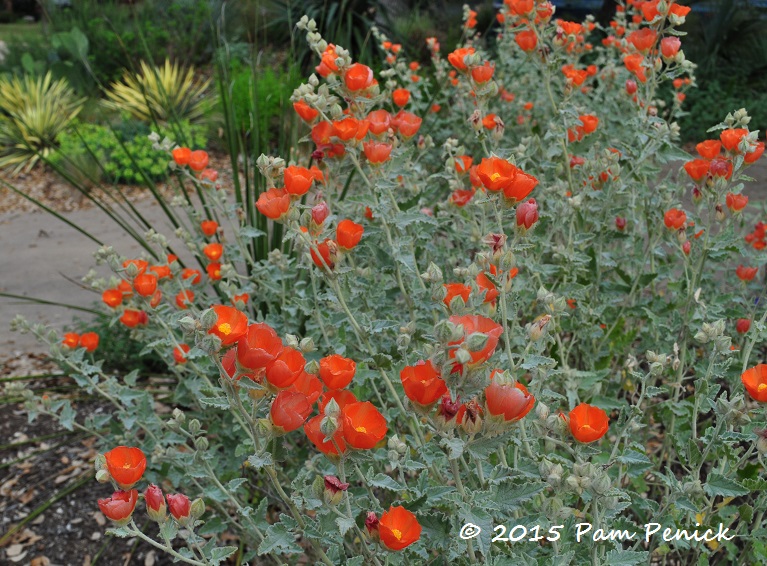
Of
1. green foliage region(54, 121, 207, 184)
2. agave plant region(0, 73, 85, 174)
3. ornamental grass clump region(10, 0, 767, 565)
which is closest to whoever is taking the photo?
ornamental grass clump region(10, 0, 767, 565)

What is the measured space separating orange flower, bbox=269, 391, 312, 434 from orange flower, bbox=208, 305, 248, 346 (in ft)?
0.35

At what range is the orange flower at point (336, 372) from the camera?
1.05 metres

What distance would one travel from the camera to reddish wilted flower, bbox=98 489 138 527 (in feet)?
3.52

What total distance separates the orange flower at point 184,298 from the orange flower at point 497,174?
1017 millimetres

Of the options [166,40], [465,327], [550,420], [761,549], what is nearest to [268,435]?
[465,327]

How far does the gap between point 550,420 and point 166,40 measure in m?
10.3

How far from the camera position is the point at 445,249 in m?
2.29

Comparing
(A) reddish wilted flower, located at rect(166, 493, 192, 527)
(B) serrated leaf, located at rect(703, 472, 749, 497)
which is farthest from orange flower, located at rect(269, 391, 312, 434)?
(B) serrated leaf, located at rect(703, 472, 749, 497)

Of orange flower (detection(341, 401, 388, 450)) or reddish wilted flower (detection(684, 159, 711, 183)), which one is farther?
reddish wilted flower (detection(684, 159, 711, 183))

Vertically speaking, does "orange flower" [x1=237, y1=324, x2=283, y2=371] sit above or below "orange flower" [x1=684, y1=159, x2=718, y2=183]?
below

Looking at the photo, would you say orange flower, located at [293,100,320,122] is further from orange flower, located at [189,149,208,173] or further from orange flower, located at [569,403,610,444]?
orange flower, located at [569,403,610,444]

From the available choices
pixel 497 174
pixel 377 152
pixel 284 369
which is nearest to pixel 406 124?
pixel 377 152

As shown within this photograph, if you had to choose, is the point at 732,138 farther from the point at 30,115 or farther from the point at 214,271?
the point at 30,115

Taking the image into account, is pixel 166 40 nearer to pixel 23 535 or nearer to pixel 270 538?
pixel 23 535
